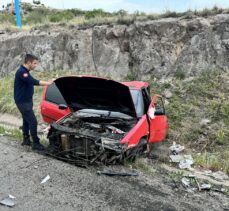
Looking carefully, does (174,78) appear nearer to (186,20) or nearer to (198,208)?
(186,20)

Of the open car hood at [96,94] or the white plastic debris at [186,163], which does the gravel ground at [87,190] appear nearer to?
the white plastic debris at [186,163]

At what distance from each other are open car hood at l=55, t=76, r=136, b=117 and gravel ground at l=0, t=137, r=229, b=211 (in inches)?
54.9

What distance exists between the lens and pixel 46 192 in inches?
236

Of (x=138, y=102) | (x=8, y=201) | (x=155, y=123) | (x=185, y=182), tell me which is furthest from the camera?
(x=155, y=123)

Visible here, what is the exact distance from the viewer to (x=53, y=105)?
946cm

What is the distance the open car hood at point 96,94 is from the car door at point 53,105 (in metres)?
0.62

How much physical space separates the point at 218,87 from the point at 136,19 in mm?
5062

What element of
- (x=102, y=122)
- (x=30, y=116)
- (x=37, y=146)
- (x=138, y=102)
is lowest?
(x=37, y=146)

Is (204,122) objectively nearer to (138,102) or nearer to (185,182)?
(138,102)

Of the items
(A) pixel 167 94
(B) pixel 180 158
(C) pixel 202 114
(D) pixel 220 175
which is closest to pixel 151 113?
(B) pixel 180 158

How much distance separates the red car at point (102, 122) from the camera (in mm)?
7270

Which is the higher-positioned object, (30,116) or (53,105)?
(30,116)

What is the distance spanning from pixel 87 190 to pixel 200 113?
6.13 metres

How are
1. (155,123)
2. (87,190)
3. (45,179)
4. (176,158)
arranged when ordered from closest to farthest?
1. (87,190)
2. (45,179)
3. (155,123)
4. (176,158)
